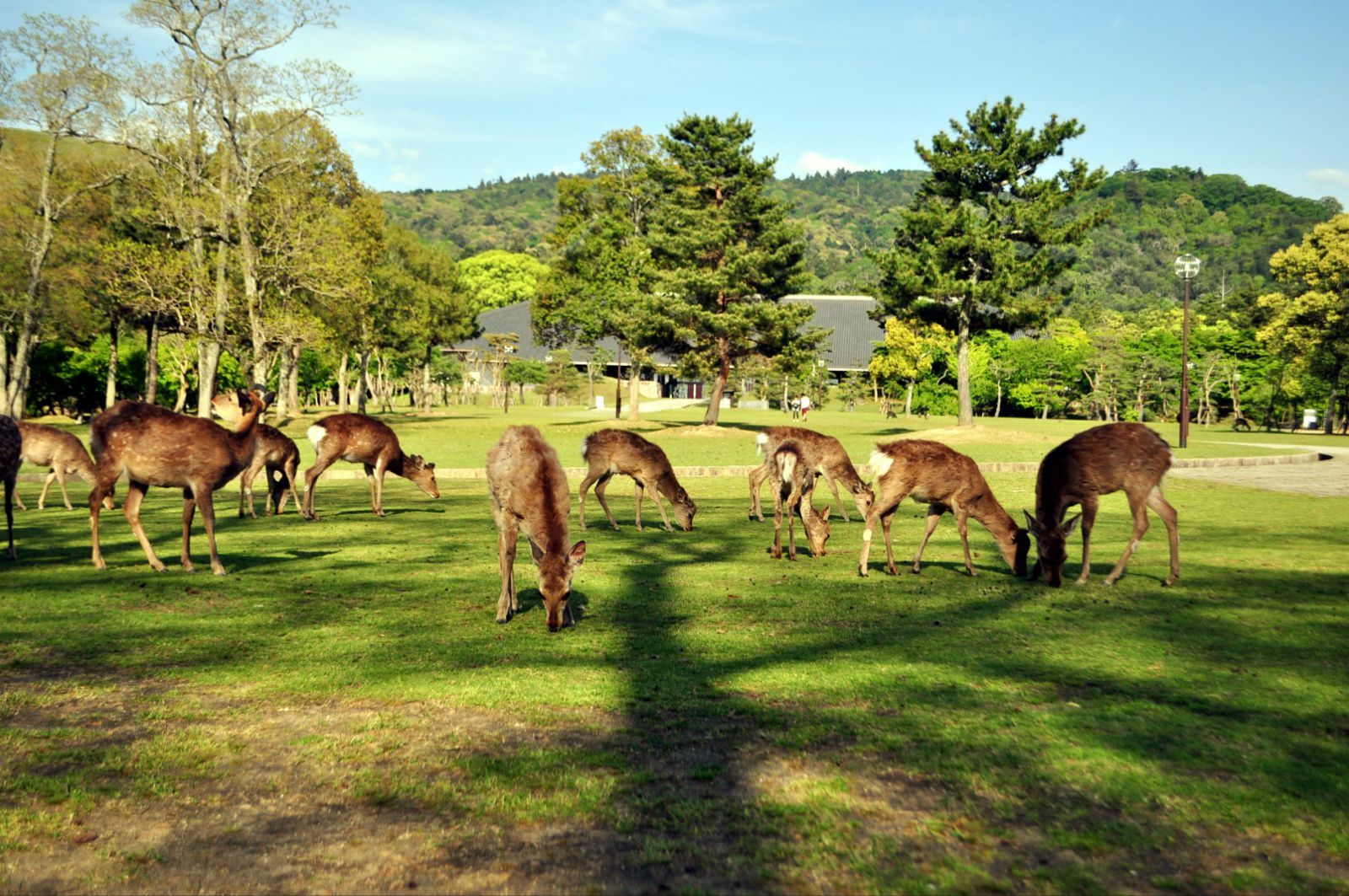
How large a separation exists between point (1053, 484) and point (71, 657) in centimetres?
1005

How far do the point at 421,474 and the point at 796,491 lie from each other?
9518 millimetres

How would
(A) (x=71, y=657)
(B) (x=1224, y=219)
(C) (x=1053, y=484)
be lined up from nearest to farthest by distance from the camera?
(A) (x=71, y=657), (C) (x=1053, y=484), (B) (x=1224, y=219)

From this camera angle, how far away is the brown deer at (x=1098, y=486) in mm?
11117

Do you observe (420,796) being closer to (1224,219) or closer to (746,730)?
(746,730)

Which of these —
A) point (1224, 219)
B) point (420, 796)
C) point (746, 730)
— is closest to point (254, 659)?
point (420, 796)

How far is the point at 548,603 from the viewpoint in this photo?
8.53 m

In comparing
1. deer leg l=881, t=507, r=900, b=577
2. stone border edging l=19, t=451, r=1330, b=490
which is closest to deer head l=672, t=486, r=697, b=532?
deer leg l=881, t=507, r=900, b=577

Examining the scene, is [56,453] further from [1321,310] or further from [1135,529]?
[1321,310]


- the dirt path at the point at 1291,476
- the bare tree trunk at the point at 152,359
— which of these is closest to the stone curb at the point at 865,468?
the dirt path at the point at 1291,476

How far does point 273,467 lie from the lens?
17.4 meters

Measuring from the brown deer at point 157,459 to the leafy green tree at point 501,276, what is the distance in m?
124

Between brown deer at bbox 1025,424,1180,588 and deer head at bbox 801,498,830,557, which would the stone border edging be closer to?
deer head at bbox 801,498,830,557

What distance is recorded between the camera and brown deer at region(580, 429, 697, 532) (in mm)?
16141

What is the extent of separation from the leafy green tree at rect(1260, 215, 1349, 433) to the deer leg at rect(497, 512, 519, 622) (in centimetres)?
4951
